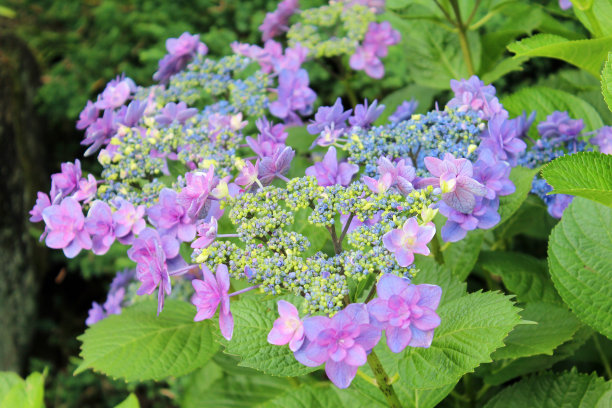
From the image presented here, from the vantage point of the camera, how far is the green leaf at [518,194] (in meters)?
1.41

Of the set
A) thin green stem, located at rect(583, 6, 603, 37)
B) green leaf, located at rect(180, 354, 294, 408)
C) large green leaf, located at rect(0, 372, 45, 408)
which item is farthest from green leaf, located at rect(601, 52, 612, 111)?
large green leaf, located at rect(0, 372, 45, 408)

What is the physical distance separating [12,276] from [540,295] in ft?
8.14

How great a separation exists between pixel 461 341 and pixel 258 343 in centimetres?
38

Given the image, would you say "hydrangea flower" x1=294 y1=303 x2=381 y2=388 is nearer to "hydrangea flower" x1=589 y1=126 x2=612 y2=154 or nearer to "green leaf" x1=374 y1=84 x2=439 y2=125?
"hydrangea flower" x1=589 y1=126 x2=612 y2=154

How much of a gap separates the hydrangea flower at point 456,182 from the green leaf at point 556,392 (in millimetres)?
568

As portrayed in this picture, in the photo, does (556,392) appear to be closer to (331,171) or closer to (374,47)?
(331,171)

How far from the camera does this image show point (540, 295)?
165 cm

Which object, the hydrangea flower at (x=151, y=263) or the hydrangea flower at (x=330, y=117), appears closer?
the hydrangea flower at (x=151, y=263)

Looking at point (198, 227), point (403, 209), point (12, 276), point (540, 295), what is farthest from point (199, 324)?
point (12, 276)

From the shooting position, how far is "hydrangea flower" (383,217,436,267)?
3.37 feet

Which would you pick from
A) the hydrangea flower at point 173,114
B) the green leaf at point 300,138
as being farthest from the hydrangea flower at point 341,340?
the green leaf at point 300,138

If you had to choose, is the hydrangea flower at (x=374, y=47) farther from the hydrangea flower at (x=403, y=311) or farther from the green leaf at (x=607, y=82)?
the hydrangea flower at (x=403, y=311)

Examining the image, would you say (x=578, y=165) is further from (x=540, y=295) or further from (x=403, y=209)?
(x=540, y=295)

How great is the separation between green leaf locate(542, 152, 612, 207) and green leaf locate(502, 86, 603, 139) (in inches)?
23.0
